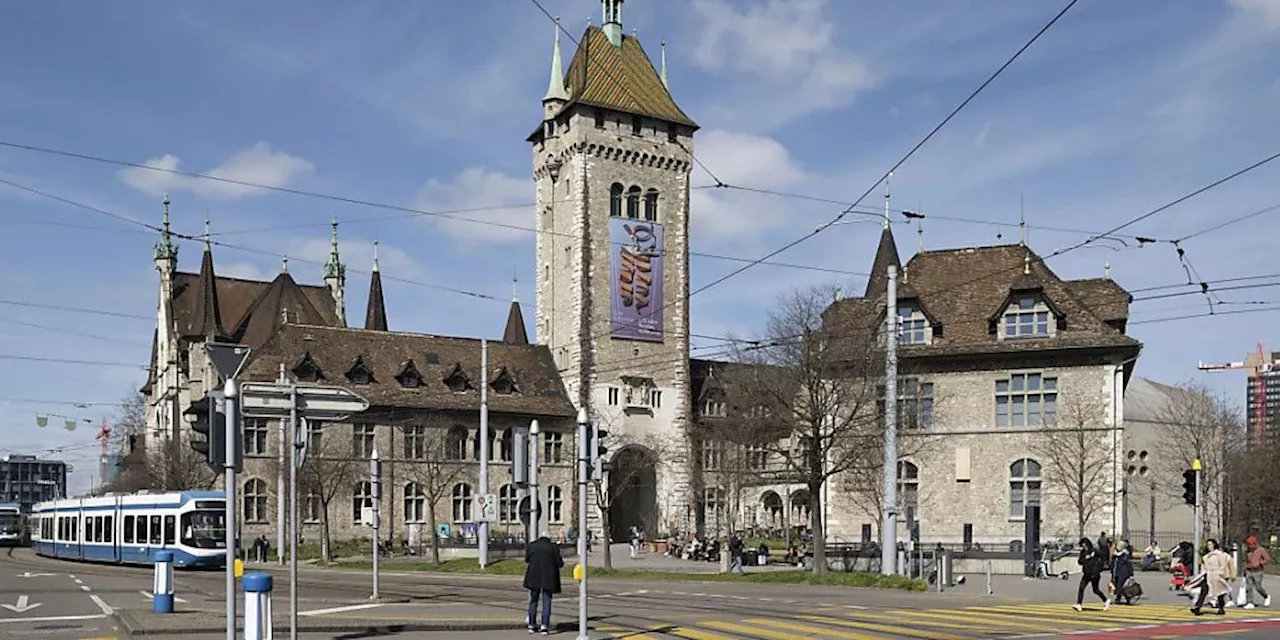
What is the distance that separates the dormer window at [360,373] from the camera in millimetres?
74750

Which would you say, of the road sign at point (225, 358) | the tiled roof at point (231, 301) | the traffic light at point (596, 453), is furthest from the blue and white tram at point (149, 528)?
the tiled roof at point (231, 301)

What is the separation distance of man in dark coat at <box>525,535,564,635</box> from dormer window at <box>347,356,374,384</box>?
2205 inches

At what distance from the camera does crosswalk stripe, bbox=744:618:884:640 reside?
19.5 meters

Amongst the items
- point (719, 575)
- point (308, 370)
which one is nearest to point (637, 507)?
point (308, 370)

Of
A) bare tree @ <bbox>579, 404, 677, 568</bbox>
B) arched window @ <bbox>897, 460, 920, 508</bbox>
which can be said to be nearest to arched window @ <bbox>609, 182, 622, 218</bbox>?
bare tree @ <bbox>579, 404, 677, 568</bbox>

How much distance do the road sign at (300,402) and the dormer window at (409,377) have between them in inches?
2357

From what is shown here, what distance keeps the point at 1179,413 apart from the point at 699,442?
1052 inches

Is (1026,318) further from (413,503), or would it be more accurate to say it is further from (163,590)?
(163,590)

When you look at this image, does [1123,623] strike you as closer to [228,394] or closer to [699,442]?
[228,394]

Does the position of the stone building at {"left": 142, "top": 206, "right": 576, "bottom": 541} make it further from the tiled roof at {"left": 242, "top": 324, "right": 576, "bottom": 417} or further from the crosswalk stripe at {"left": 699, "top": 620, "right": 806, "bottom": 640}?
the crosswalk stripe at {"left": 699, "top": 620, "right": 806, "bottom": 640}

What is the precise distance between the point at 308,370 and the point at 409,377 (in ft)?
19.0

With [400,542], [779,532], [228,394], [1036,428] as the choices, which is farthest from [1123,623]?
[779,532]

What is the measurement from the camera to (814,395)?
41062mm

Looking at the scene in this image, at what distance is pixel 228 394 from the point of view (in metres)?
14.5
